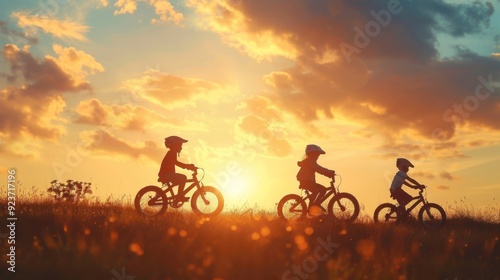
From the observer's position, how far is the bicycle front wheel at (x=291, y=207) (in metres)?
18.2

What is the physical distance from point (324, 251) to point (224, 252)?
253cm

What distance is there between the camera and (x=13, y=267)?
10.5m

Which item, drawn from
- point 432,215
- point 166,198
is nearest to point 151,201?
point 166,198

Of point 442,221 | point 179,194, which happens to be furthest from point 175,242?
point 442,221

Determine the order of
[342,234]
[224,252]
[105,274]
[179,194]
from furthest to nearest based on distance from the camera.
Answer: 1. [179,194]
2. [342,234]
3. [224,252]
4. [105,274]

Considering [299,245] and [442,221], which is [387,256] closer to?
[299,245]

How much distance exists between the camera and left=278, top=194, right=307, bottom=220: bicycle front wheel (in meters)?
18.2

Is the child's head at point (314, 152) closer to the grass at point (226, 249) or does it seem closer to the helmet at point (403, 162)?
the grass at point (226, 249)

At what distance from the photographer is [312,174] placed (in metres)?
18.2

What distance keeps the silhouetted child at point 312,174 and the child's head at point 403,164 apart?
3171 millimetres

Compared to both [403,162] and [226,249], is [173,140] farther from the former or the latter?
[403,162]

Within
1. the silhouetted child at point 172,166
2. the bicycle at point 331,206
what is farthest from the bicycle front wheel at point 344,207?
the silhouetted child at point 172,166

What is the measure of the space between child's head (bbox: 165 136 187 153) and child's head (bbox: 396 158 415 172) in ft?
25.7

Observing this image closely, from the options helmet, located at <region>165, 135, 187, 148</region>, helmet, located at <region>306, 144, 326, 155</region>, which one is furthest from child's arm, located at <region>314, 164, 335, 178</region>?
helmet, located at <region>165, 135, 187, 148</region>
